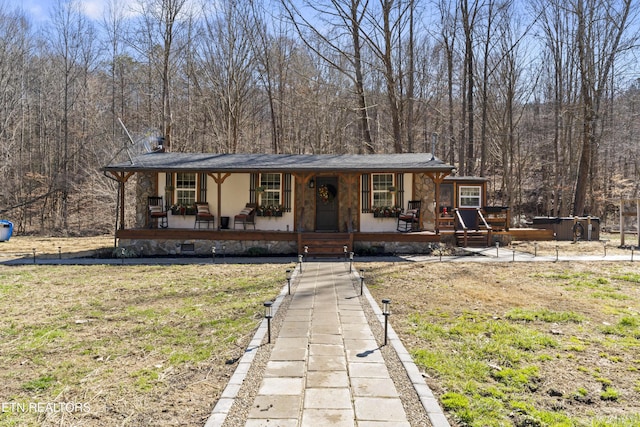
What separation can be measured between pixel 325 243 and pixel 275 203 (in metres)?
2.60

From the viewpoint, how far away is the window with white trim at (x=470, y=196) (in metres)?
17.4

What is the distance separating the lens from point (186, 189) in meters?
13.9

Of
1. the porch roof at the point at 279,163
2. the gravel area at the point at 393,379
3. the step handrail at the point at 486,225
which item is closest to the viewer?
the gravel area at the point at 393,379

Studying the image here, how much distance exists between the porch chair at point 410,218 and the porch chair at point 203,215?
6470 millimetres

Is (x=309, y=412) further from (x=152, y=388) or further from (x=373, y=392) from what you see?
(x=152, y=388)

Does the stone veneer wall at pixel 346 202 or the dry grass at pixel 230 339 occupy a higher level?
the stone veneer wall at pixel 346 202

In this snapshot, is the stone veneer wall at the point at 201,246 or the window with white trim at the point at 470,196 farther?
the window with white trim at the point at 470,196

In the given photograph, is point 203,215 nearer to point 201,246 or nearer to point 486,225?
point 201,246

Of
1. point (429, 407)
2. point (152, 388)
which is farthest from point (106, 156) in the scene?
point (429, 407)

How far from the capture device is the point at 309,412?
9.62 feet

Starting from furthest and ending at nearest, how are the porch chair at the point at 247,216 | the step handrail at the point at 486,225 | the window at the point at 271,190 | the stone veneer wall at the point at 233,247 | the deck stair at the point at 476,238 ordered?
the step handrail at the point at 486,225 < the deck stair at the point at 476,238 < the window at the point at 271,190 < the porch chair at the point at 247,216 < the stone veneer wall at the point at 233,247

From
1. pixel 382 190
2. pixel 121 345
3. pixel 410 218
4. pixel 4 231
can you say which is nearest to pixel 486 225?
pixel 410 218

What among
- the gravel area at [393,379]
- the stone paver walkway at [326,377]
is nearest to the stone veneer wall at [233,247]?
the stone paver walkway at [326,377]

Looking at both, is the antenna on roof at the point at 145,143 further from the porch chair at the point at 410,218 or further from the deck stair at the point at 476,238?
the deck stair at the point at 476,238
